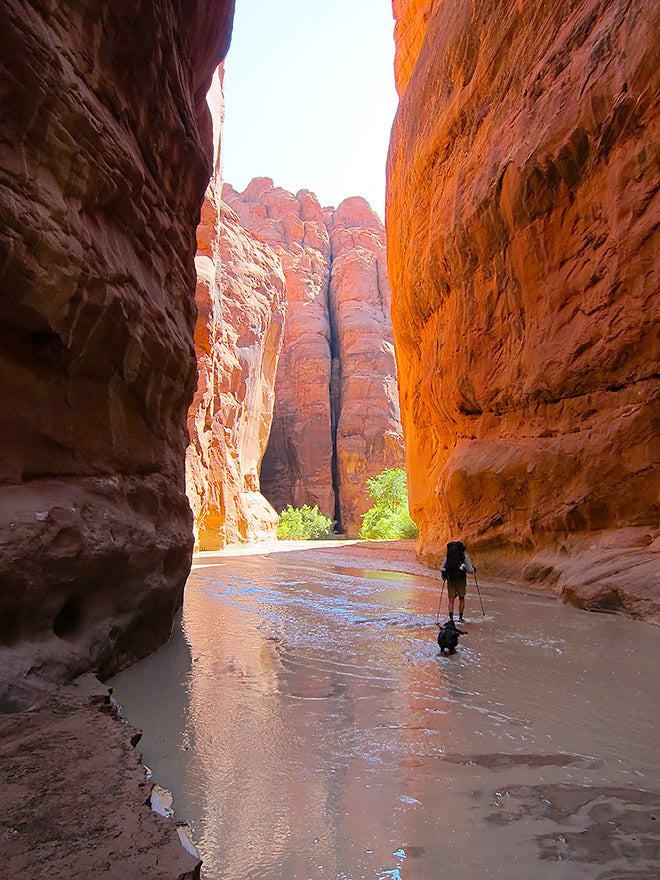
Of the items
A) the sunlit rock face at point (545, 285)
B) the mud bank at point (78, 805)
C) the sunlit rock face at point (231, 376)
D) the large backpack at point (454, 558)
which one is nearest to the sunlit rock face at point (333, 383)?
the sunlit rock face at point (231, 376)

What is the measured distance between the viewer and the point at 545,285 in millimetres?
9969

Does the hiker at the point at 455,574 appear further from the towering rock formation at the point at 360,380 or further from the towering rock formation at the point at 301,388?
the towering rock formation at the point at 301,388

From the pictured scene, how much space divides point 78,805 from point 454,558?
5652 mm

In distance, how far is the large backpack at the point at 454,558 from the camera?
6.91m

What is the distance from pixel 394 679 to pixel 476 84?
13181 millimetres

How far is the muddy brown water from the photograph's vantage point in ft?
6.59

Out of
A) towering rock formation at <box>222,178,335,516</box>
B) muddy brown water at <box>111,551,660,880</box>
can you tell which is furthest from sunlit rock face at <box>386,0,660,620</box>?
towering rock formation at <box>222,178,335,516</box>

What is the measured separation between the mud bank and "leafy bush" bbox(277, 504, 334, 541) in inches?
1256

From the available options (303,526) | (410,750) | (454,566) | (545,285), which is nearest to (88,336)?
(410,750)

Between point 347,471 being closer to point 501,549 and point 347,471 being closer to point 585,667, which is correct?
point 501,549

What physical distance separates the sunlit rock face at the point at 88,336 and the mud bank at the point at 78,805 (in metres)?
0.55

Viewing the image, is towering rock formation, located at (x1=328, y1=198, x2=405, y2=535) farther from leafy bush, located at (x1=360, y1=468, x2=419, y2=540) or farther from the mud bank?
the mud bank

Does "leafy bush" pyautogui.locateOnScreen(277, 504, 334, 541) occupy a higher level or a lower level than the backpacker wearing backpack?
higher

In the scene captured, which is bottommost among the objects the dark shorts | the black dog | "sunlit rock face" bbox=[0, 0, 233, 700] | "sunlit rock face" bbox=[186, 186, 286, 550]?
the black dog
